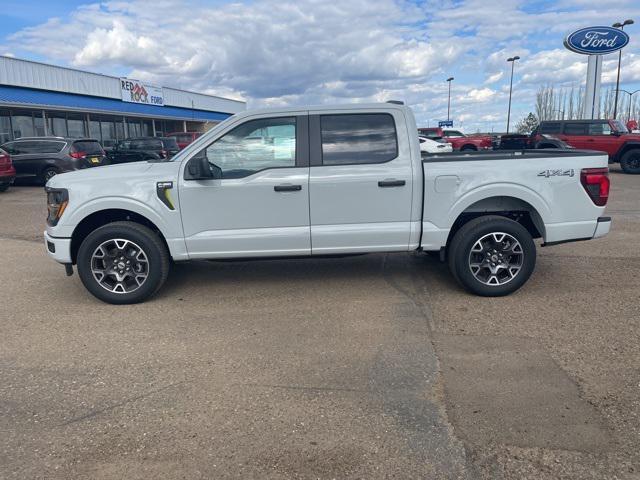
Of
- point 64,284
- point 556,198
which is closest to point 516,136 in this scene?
point 556,198

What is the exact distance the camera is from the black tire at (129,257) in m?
5.07

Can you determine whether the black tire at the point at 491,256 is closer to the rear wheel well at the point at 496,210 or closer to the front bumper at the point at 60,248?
the rear wheel well at the point at 496,210

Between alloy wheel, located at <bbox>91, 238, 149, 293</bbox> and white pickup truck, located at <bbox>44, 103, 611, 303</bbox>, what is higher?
white pickup truck, located at <bbox>44, 103, 611, 303</bbox>

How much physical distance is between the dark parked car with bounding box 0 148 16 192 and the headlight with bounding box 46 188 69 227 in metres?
11.6

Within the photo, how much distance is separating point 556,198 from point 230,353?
11.6 ft

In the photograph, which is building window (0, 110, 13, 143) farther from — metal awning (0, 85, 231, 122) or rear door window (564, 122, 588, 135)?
rear door window (564, 122, 588, 135)

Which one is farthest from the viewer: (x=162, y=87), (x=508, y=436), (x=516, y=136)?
(x=162, y=87)

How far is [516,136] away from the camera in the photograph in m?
23.4

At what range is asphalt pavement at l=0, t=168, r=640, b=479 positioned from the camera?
2783 millimetres

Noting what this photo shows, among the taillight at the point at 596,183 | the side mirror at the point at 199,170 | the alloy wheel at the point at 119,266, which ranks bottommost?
the alloy wheel at the point at 119,266

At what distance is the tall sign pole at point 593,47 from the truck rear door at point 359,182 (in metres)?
24.5

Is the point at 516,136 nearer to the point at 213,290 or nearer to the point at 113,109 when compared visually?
the point at 213,290

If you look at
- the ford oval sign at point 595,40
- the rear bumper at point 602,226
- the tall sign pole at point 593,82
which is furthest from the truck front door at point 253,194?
the ford oval sign at point 595,40

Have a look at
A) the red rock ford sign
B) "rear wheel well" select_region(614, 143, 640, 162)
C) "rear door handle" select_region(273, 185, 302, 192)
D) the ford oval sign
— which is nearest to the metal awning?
the red rock ford sign
